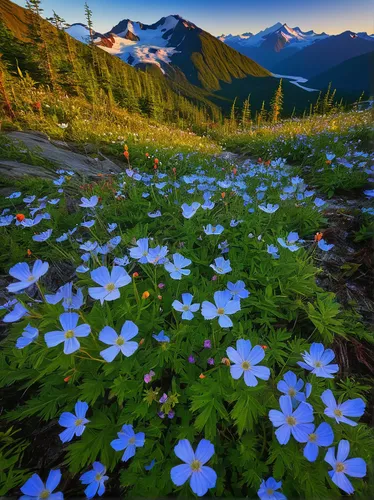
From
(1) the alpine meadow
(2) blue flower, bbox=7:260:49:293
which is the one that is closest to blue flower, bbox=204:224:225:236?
(1) the alpine meadow

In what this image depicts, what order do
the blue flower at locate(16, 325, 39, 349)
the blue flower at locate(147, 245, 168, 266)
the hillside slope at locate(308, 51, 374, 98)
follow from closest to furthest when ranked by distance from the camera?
1. the blue flower at locate(16, 325, 39, 349)
2. the blue flower at locate(147, 245, 168, 266)
3. the hillside slope at locate(308, 51, 374, 98)

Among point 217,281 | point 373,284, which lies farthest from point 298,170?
point 217,281

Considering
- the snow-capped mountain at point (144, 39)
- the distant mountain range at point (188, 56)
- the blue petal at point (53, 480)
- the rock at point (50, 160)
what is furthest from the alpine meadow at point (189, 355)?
the snow-capped mountain at point (144, 39)

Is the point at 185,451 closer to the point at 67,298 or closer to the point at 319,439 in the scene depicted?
the point at 319,439

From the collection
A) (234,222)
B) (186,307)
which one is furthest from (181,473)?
(234,222)

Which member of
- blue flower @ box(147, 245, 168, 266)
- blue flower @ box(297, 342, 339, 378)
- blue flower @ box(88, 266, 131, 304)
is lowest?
blue flower @ box(297, 342, 339, 378)

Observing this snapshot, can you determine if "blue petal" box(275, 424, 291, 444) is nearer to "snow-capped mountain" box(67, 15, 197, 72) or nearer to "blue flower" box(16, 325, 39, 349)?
"blue flower" box(16, 325, 39, 349)
